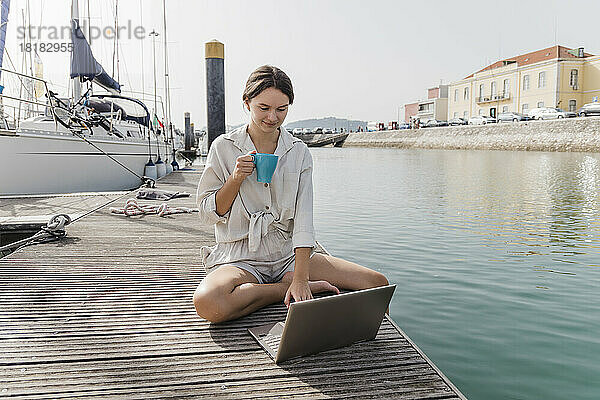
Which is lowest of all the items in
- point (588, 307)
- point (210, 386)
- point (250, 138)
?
point (588, 307)

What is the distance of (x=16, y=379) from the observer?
241 cm

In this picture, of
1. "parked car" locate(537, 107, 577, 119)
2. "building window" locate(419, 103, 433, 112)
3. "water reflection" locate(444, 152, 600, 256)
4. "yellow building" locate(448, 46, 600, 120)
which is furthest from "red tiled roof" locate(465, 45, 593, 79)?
"water reflection" locate(444, 152, 600, 256)

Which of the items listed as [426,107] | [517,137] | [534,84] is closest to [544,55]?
[534,84]

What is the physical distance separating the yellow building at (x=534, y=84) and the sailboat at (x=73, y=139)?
1925 inches

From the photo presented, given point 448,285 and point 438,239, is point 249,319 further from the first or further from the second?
point 438,239

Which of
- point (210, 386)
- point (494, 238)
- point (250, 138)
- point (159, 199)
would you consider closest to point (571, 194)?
point (494, 238)

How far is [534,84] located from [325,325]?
196 ft

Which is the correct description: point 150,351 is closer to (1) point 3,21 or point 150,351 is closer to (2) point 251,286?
(2) point 251,286

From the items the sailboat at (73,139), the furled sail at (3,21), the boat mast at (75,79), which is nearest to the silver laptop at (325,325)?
the sailboat at (73,139)

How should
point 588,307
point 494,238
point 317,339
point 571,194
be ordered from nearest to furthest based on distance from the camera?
1. point 317,339
2. point 588,307
3. point 494,238
4. point 571,194

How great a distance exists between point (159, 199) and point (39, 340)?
6.77 meters

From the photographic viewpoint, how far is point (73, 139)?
38.8ft

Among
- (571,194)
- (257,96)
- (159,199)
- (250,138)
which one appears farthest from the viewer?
(571,194)

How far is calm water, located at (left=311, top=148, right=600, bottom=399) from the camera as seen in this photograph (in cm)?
410
